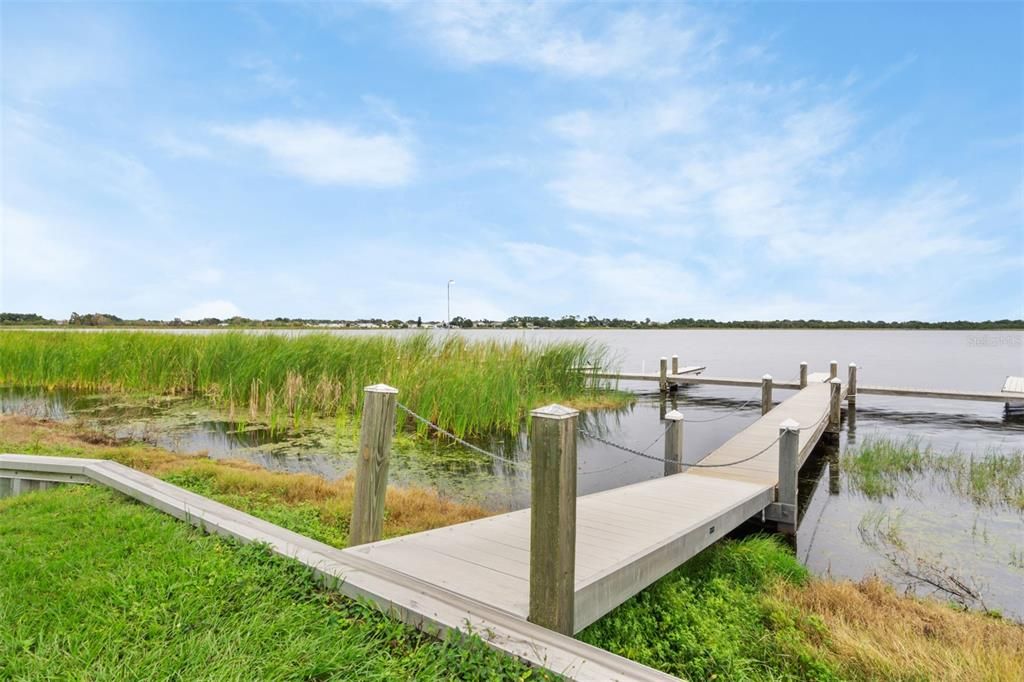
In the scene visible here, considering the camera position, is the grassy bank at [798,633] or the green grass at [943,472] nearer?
the grassy bank at [798,633]

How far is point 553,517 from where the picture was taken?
8.51ft

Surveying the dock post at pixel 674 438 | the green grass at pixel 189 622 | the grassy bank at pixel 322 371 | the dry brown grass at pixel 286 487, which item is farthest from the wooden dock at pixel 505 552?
the grassy bank at pixel 322 371

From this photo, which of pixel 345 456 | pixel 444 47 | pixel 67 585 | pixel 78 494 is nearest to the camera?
pixel 67 585

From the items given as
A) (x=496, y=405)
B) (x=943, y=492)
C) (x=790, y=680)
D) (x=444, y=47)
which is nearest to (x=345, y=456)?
(x=496, y=405)

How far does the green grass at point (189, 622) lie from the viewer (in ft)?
7.49

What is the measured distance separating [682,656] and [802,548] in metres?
3.44

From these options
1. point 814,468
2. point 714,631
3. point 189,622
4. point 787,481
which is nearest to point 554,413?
point 189,622

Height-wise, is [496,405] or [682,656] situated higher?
[496,405]

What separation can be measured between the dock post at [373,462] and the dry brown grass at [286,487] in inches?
52.7

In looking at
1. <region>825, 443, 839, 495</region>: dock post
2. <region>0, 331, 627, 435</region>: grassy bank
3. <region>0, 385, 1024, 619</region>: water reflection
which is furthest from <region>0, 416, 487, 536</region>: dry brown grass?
<region>825, 443, 839, 495</region>: dock post

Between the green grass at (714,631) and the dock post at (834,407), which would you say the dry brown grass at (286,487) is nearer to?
the green grass at (714,631)

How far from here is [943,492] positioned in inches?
318

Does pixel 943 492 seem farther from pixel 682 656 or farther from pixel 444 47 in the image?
pixel 444 47

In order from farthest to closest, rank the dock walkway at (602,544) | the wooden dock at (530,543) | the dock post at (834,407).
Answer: the dock post at (834,407) → the dock walkway at (602,544) → the wooden dock at (530,543)
